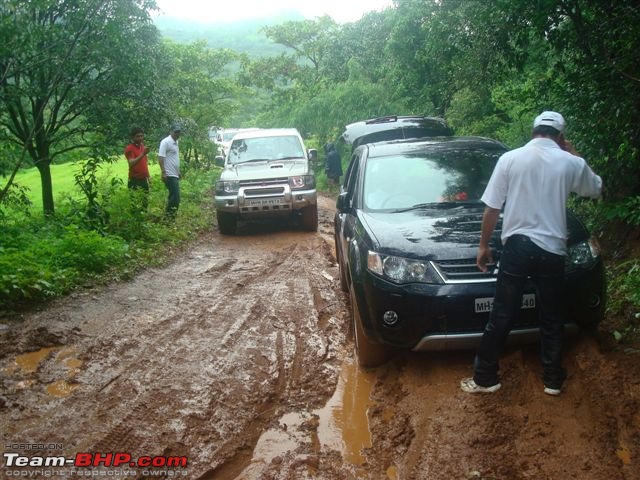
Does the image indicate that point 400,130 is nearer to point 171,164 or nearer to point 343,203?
point 171,164

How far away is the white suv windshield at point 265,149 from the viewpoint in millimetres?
11289

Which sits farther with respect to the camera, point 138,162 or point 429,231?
point 138,162

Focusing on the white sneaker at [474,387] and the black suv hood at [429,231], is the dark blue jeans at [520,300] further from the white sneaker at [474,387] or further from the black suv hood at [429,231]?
the black suv hood at [429,231]

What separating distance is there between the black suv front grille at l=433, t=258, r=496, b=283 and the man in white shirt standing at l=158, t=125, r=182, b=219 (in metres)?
7.33

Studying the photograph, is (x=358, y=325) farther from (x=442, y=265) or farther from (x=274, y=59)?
(x=274, y=59)

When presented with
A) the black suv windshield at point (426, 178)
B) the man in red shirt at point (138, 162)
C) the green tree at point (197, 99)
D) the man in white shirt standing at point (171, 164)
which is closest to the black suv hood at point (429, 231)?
the black suv windshield at point (426, 178)

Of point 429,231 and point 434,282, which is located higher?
point 429,231

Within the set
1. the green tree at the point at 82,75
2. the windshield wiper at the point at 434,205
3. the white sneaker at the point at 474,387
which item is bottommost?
the white sneaker at the point at 474,387

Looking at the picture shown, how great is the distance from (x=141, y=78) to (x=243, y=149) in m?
2.28

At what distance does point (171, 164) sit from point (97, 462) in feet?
25.5

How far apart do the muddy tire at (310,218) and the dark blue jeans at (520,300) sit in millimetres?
7124

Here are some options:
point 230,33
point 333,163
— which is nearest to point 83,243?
point 333,163

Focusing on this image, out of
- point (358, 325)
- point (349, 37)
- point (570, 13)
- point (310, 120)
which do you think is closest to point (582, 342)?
point (358, 325)

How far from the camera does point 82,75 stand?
10.7 meters
